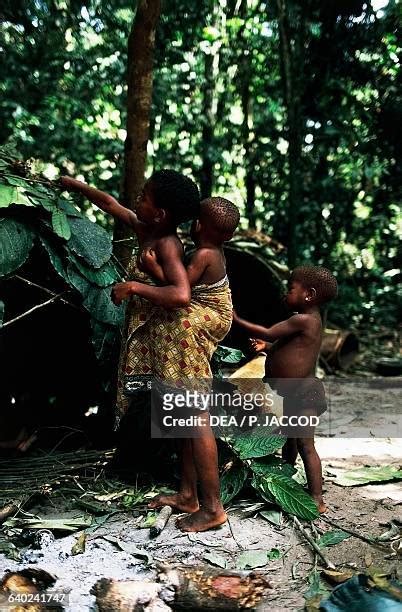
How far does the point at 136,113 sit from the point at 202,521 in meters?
2.48

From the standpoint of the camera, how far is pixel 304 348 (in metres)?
2.98

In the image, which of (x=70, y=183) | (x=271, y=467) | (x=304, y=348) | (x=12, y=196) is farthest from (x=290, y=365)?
(x=12, y=196)

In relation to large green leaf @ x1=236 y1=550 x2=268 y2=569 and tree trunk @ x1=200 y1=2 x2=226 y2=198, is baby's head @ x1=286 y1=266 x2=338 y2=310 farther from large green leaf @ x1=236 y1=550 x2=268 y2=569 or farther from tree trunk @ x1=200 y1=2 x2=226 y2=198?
tree trunk @ x1=200 y1=2 x2=226 y2=198

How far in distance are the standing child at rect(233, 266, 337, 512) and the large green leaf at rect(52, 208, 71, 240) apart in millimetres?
889

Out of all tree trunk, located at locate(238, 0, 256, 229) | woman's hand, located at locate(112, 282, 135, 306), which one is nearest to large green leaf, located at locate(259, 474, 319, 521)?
woman's hand, located at locate(112, 282, 135, 306)

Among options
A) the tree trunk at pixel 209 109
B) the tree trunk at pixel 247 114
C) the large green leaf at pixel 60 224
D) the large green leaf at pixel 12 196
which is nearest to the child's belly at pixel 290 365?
the large green leaf at pixel 60 224

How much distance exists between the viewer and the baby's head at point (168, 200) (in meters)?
2.63

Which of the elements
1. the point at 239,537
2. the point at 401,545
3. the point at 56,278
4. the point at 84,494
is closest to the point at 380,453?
the point at 401,545

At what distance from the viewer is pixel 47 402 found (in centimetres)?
391

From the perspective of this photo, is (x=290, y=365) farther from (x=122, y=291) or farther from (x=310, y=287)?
(x=122, y=291)

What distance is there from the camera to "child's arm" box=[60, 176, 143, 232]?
302cm

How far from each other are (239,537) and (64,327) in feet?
5.48

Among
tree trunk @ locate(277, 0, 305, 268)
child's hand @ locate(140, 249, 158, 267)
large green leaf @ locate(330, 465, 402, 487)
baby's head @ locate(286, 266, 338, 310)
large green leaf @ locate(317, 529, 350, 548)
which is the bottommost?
large green leaf @ locate(317, 529, 350, 548)

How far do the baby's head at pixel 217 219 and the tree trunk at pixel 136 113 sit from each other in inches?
51.1
